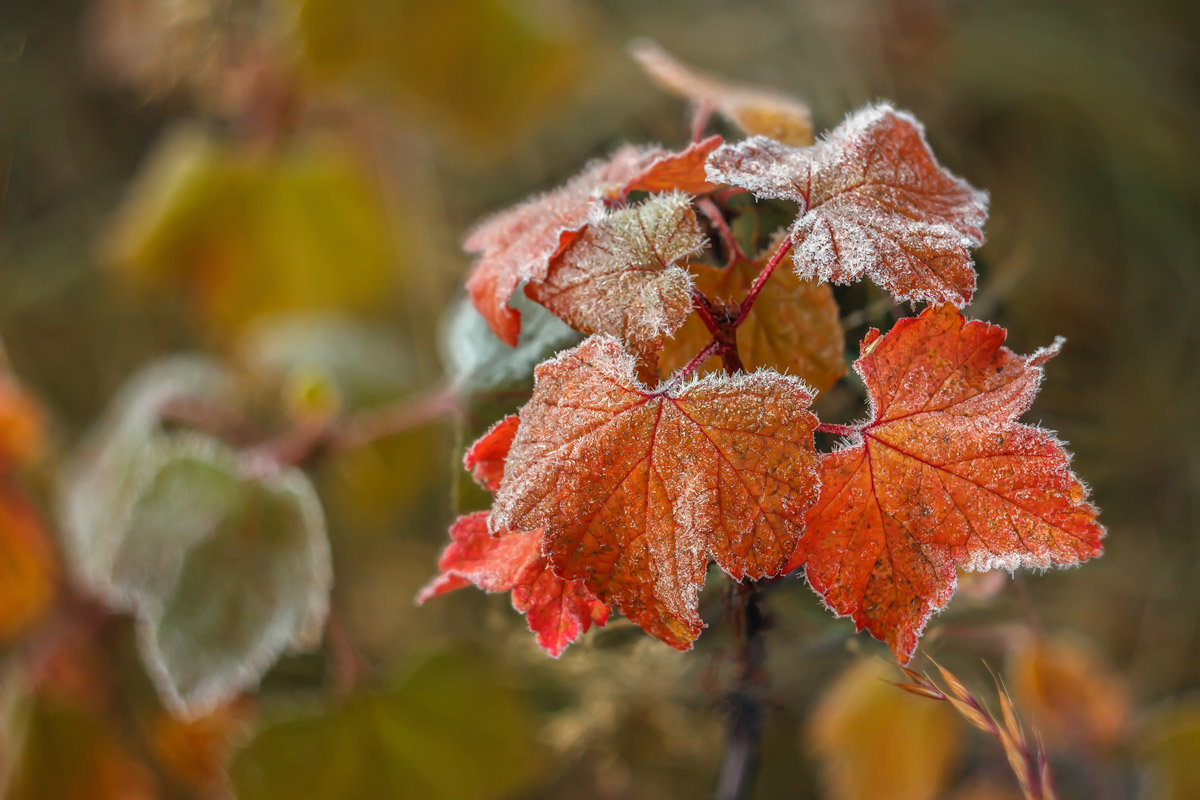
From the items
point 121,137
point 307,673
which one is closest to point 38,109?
point 121,137

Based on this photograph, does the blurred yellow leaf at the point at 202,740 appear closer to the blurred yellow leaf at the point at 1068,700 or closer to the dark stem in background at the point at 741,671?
the dark stem in background at the point at 741,671

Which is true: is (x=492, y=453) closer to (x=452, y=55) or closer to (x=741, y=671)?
(x=741, y=671)

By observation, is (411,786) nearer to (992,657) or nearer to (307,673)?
(307,673)

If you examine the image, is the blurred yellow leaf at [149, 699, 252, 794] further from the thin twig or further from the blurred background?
the thin twig

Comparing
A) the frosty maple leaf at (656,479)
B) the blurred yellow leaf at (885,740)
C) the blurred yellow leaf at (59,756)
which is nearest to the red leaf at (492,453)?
the frosty maple leaf at (656,479)

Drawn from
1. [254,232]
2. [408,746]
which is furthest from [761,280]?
[254,232]

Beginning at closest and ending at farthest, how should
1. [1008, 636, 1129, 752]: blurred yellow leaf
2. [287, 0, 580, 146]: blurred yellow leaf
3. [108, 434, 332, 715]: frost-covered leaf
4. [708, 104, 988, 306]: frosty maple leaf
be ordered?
[708, 104, 988, 306]: frosty maple leaf
[108, 434, 332, 715]: frost-covered leaf
[1008, 636, 1129, 752]: blurred yellow leaf
[287, 0, 580, 146]: blurred yellow leaf

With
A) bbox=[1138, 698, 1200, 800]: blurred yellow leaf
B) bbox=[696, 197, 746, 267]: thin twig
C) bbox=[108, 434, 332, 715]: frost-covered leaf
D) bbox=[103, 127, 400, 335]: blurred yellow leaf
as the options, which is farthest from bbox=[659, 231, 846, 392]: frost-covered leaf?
bbox=[103, 127, 400, 335]: blurred yellow leaf
